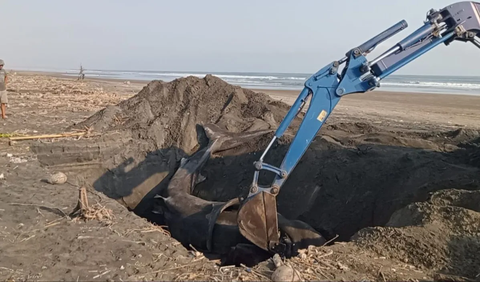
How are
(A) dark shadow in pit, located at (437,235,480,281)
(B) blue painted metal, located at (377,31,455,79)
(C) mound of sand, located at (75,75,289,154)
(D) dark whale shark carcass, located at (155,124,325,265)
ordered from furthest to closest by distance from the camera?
(C) mound of sand, located at (75,75,289,154) < (D) dark whale shark carcass, located at (155,124,325,265) < (B) blue painted metal, located at (377,31,455,79) < (A) dark shadow in pit, located at (437,235,480,281)

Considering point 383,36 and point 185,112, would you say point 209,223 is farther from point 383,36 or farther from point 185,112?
point 185,112

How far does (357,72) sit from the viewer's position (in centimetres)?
619

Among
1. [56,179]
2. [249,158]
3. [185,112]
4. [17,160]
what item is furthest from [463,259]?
[185,112]

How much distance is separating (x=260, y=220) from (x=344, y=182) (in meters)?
2.65

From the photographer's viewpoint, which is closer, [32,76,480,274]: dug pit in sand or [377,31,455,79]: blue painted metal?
[377,31,455,79]: blue painted metal

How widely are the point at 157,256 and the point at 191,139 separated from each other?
675 centimetres

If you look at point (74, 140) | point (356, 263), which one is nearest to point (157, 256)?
point (356, 263)

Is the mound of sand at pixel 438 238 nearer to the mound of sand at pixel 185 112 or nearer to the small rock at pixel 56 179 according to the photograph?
the small rock at pixel 56 179

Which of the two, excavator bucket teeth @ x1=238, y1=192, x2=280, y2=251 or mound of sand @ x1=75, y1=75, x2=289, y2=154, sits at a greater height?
mound of sand @ x1=75, y1=75, x2=289, y2=154

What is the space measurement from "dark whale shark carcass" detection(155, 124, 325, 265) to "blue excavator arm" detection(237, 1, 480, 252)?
616 mm

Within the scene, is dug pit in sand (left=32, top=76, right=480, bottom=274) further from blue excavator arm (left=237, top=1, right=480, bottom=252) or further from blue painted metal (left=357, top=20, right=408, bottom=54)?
blue painted metal (left=357, top=20, right=408, bottom=54)

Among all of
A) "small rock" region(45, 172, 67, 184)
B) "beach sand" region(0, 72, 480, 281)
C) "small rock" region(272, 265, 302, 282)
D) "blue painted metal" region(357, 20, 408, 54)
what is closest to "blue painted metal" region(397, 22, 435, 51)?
"blue painted metal" region(357, 20, 408, 54)

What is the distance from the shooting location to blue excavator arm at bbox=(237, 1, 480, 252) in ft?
20.0

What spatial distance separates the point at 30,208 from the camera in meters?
6.75
